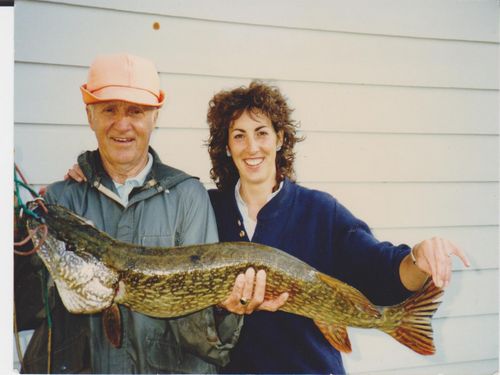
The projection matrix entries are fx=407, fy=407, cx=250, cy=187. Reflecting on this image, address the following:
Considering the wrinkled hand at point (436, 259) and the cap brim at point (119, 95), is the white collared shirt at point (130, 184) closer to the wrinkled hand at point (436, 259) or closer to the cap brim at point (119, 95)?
A: the cap brim at point (119, 95)

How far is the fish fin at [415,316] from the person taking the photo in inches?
84.8

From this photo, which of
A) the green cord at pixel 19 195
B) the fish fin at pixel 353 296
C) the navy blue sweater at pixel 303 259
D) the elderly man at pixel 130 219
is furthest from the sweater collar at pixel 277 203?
the green cord at pixel 19 195

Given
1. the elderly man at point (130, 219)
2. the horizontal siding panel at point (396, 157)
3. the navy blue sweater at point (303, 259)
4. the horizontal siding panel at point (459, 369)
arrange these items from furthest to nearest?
the horizontal siding panel at point (459, 369) → the horizontal siding panel at point (396, 157) → the navy blue sweater at point (303, 259) → the elderly man at point (130, 219)

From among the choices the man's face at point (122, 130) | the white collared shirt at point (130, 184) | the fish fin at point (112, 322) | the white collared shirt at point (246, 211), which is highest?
the man's face at point (122, 130)

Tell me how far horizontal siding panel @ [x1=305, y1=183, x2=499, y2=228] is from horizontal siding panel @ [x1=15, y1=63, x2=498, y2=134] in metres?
0.35

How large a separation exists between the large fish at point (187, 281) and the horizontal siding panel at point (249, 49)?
902 mm

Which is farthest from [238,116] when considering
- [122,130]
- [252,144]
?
[122,130]

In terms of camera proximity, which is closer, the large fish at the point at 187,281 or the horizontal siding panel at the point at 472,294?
the large fish at the point at 187,281

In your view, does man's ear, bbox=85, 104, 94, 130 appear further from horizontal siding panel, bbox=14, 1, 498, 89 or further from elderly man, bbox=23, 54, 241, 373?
horizontal siding panel, bbox=14, 1, 498, 89

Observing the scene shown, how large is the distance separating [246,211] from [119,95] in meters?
0.91

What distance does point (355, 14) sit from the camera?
2395 millimetres

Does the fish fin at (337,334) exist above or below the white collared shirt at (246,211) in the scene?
below
